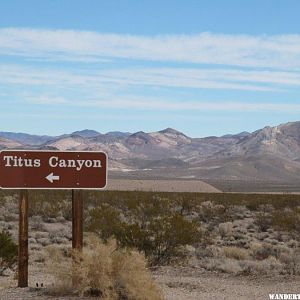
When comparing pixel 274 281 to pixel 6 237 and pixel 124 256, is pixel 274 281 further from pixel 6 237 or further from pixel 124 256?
pixel 6 237

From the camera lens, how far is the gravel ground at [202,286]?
1089 cm

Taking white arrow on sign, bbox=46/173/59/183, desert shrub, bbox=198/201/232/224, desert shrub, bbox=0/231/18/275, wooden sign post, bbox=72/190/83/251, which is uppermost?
white arrow on sign, bbox=46/173/59/183

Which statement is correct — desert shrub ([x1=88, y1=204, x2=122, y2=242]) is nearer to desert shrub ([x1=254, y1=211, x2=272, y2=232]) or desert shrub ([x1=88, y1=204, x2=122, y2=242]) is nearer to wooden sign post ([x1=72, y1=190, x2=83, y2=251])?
wooden sign post ([x1=72, y1=190, x2=83, y2=251])

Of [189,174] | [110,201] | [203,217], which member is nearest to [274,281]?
[203,217]

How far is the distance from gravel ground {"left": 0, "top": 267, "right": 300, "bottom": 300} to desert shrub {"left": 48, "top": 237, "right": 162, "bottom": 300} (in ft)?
1.20

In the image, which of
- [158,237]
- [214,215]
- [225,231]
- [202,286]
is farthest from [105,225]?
[214,215]

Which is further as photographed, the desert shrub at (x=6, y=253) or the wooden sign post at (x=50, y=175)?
the desert shrub at (x=6, y=253)

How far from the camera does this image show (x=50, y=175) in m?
11.0

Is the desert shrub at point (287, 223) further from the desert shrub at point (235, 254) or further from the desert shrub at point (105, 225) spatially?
the desert shrub at point (105, 225)

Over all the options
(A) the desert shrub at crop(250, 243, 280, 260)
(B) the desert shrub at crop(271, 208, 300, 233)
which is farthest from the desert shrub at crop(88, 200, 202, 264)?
(B) the desert shrub at crop(271, 208, 300, 233)

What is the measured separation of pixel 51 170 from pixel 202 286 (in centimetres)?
372

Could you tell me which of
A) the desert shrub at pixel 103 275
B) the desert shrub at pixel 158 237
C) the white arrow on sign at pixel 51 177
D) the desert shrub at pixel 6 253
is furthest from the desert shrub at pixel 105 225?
the desert shrub at pixel 103 275

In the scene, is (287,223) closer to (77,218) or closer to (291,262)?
(291,262)

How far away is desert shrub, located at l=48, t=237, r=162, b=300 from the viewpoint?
1009 cm
